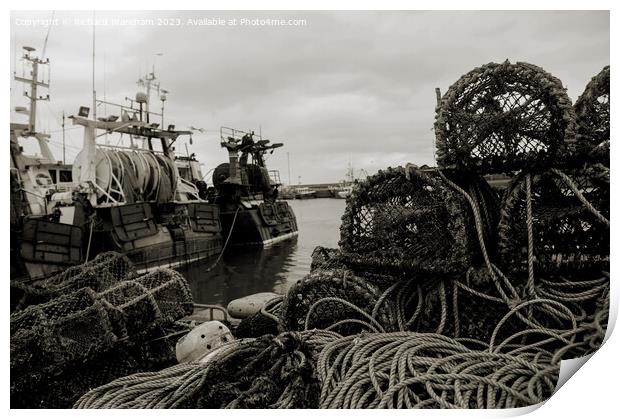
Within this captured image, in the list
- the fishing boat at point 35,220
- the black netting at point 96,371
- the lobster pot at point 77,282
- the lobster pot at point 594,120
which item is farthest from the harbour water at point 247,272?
the lobster pot at point 594,120

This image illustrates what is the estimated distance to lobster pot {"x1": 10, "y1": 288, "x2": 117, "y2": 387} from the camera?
101 inches

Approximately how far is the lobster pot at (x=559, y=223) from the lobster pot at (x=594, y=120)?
10 centimetres

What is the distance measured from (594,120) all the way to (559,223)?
682 mm

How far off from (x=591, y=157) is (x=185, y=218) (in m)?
11.6

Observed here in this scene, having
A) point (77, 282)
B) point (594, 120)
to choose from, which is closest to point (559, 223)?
point (594, 120)

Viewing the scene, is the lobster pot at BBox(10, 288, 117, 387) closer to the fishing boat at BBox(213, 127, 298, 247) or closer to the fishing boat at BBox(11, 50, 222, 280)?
the fishing boat at BBox(11, 50, 222, 280)

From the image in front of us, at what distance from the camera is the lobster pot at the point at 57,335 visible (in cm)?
257

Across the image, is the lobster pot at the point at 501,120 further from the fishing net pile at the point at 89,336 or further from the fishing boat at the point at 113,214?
the fishing boat at the point at 113,214

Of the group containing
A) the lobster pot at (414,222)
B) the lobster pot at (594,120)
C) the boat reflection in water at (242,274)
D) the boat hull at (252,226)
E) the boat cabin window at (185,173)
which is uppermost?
the boat cabin window at (185,173)

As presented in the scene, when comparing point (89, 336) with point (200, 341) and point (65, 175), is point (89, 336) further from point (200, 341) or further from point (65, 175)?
point (65, 175)

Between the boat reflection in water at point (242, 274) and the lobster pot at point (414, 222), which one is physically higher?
the lobster pot at point (414, 222)

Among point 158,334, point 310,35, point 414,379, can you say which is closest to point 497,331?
point 414,379

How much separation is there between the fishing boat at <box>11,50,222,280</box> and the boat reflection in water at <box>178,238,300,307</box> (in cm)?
78

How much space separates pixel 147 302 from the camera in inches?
126
